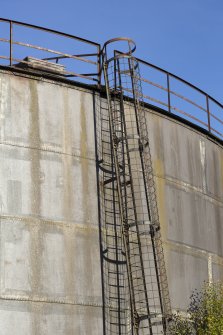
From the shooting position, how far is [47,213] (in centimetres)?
1997

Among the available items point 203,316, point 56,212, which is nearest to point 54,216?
point 56,212

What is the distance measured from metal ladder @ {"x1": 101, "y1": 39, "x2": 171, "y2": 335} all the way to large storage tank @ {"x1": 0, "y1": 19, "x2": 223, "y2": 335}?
1.31 ft

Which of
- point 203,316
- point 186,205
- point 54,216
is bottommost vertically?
point 203,316

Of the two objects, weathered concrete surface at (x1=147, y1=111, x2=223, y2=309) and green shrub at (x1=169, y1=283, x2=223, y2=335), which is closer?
green shrub at (x1=169, y1=283, x2=223, y2=335)

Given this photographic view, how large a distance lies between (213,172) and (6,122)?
7.31m

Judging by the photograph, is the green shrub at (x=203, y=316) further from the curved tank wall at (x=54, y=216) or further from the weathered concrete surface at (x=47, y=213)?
the weathered concrete surface at (x=47, y=213)

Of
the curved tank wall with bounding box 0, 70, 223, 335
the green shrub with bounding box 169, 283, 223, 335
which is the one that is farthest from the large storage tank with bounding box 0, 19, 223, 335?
the green shrub with bounding box 169, 283, 223, 335

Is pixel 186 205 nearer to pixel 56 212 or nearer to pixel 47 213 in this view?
pixel 56 212

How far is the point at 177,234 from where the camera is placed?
74.1 ft

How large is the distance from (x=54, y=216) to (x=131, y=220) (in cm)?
207

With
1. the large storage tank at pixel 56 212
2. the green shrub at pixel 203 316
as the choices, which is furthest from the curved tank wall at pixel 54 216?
the green shrub at pixel 203 316

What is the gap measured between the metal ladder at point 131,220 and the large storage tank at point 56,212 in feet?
1.31

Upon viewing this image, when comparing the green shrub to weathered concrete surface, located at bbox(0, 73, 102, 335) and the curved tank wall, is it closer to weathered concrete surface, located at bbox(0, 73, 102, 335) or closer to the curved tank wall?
the curved tank wall

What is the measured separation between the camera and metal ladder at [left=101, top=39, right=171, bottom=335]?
20.4 m
